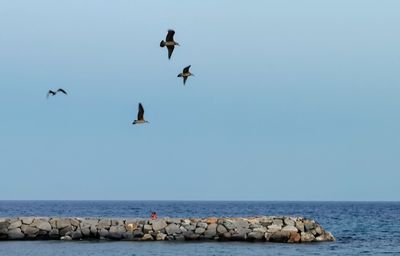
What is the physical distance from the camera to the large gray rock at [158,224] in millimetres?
40969

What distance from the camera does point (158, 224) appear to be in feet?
135

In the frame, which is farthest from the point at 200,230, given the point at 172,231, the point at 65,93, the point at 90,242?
the point at 65,93

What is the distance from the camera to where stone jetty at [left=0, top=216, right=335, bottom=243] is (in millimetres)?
40781

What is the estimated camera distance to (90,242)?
3944 centimetres

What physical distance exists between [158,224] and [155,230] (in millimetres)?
419

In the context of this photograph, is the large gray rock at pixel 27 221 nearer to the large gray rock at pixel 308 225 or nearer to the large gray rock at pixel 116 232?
the large gray rock at pixel 116 232

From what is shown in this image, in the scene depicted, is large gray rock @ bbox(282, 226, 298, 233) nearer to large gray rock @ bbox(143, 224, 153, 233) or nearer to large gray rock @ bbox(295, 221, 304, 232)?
large gray rock @ bbox(295, 221, 304, 232)

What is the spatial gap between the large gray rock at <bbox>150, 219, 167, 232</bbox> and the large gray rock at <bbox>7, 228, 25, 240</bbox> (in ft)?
20.4

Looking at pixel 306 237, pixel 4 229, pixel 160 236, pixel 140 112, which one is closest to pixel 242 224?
pixel 306 237

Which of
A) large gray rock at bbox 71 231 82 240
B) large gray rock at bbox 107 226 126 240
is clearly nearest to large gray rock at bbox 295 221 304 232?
large gray rock at bbox 107 226 126 240

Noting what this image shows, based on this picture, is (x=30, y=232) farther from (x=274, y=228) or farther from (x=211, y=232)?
(x=274, y=228)

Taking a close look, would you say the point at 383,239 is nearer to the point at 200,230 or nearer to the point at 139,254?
the point at 200,230

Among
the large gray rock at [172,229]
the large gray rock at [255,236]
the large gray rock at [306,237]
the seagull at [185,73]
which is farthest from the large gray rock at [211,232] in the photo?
the seagull at [185,73]

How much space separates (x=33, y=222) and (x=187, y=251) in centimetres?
970
